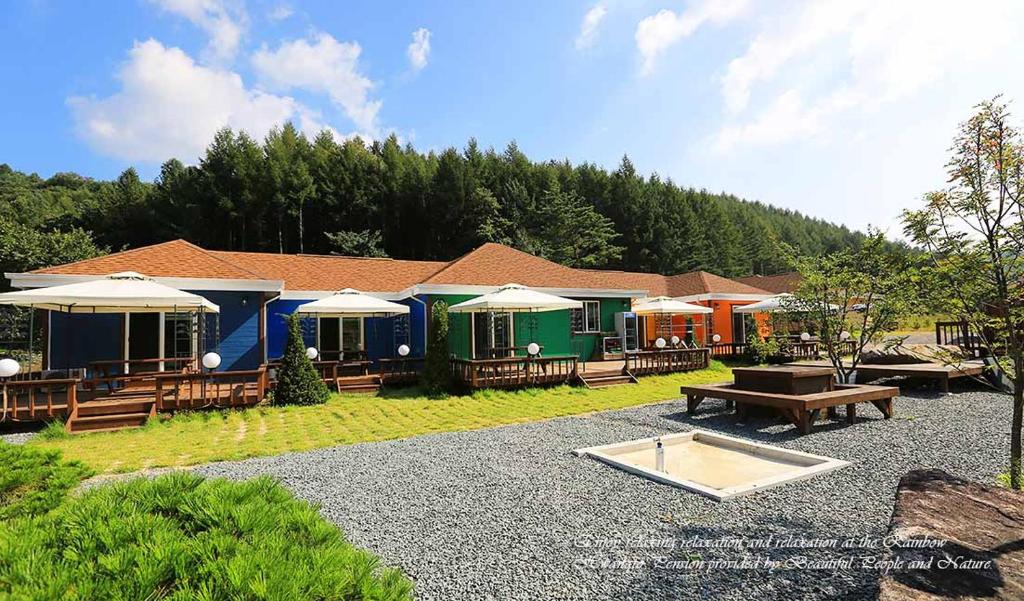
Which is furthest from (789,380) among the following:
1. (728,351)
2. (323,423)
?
(728,351)

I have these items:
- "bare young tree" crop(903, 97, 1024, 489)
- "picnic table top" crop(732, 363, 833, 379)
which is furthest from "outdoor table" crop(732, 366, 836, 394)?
"bare young tree" crop(903, 97, 1024, 489)

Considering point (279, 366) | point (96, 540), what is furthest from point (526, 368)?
point (96, 540)

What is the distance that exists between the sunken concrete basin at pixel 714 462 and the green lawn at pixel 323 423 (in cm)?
268

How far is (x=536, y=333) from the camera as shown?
622 inches

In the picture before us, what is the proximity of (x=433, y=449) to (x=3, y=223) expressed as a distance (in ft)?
104

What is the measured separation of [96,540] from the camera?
224 centimetres

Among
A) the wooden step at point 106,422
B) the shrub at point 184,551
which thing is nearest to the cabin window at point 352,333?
the wooden step at point 106,422

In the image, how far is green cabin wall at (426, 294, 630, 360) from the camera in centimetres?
1494

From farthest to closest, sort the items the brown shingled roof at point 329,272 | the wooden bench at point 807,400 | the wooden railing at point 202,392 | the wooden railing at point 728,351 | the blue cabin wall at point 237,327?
the wooden railing at point 728,351
the brown shingled roof at point 329,272
the blue cabin wall at point 237,327
the wooden railing at point 202,392
the wooden bench at point 807,400

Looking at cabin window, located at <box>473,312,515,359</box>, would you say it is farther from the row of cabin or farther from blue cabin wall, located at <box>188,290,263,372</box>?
blue cabin wall, located at <box>188,290,263,372</box>

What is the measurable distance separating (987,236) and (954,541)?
2.52m

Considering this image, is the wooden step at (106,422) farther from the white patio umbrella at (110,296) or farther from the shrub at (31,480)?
the shrub at (31,480)

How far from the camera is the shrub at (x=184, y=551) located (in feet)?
6.29

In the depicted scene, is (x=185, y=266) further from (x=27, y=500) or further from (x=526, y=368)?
(x=27, y=500)
